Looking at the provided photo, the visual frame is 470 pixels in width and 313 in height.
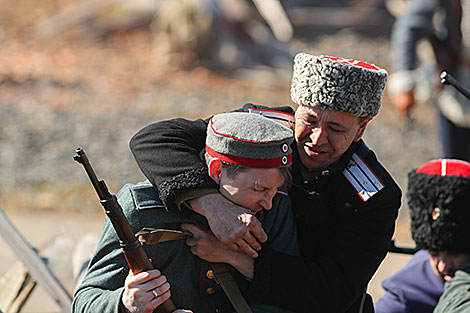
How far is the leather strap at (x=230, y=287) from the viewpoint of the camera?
235 cm

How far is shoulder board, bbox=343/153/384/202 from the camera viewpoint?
256 cm

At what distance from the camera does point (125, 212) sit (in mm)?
2381

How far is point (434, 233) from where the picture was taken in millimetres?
3160

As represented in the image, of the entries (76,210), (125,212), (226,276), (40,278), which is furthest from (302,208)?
(76,210)

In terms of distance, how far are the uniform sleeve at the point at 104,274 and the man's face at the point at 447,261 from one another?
4.99 ft

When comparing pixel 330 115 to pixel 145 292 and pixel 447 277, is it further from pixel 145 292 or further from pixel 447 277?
pixel 447 277

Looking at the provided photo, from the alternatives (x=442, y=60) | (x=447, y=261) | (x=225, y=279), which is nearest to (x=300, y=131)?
(x=225, y=279)

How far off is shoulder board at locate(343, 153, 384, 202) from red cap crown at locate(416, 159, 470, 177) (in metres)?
0.67

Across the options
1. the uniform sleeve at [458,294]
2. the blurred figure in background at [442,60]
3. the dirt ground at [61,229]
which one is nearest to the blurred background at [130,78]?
the dirt ground at [61,229]

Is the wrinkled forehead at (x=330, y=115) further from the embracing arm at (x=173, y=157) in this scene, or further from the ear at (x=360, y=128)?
the embracing arm at (x=173, y=157)

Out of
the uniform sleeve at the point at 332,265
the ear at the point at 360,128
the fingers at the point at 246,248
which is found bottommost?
the uniform sleeve at the point at 332,265

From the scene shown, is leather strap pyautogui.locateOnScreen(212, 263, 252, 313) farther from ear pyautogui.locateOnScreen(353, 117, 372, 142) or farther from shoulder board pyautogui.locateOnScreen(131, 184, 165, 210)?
ear pyautogui.locateOnScreen(353, 117, 372, 142)

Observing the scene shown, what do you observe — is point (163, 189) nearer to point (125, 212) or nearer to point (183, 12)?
point (125, 212)

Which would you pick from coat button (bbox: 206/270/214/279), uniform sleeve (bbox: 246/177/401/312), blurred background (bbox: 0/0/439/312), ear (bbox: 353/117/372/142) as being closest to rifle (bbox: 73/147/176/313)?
coat button (bbox: 206/270/214/279)
